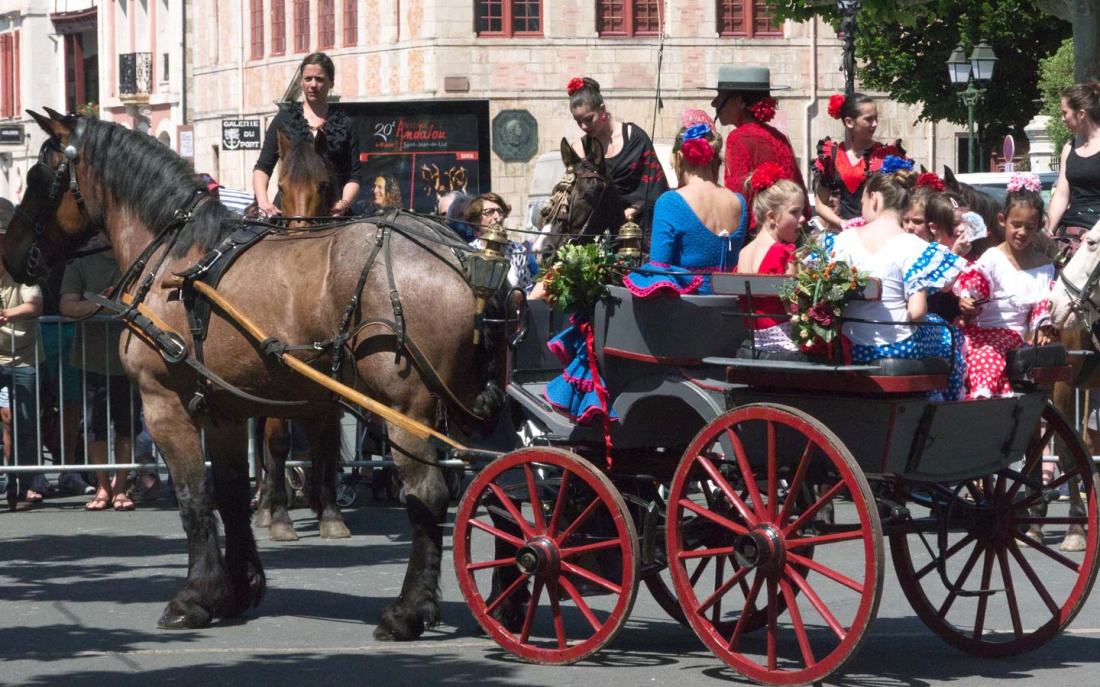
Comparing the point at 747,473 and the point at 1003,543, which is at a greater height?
the point at 747,473

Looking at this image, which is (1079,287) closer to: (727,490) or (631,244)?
(631,244)

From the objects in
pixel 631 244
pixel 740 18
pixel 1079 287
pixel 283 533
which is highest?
pixel 740 18

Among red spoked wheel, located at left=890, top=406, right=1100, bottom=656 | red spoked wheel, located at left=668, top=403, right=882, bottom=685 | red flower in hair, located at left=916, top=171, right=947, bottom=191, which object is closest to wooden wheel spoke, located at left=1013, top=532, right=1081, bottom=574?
red spoked wheel, located at left=890, top=406, right=1100, bottom=656

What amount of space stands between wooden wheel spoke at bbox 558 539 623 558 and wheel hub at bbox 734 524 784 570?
19.4 inches

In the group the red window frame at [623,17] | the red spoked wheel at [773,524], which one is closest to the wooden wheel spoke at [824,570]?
the red spoked wheel at [773,524]

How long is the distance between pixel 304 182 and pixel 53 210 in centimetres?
194

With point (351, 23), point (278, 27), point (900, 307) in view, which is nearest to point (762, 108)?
point (900, 307)

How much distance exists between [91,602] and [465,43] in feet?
112

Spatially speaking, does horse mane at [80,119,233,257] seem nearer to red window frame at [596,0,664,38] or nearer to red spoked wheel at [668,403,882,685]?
red spoked wheel at [668,403,882,685]

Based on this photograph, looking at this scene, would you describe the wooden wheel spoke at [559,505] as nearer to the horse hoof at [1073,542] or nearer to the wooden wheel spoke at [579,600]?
the wooden wheel spoke at [579,600]

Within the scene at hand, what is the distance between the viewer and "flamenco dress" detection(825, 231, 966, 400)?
7.38 metres

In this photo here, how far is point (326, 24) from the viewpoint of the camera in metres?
46.5

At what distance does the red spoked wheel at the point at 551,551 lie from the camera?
754cm

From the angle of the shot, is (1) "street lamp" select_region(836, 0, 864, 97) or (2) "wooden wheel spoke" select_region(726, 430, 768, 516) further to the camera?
(1) "street lamp" select_region(836, 0, 864, 97)
